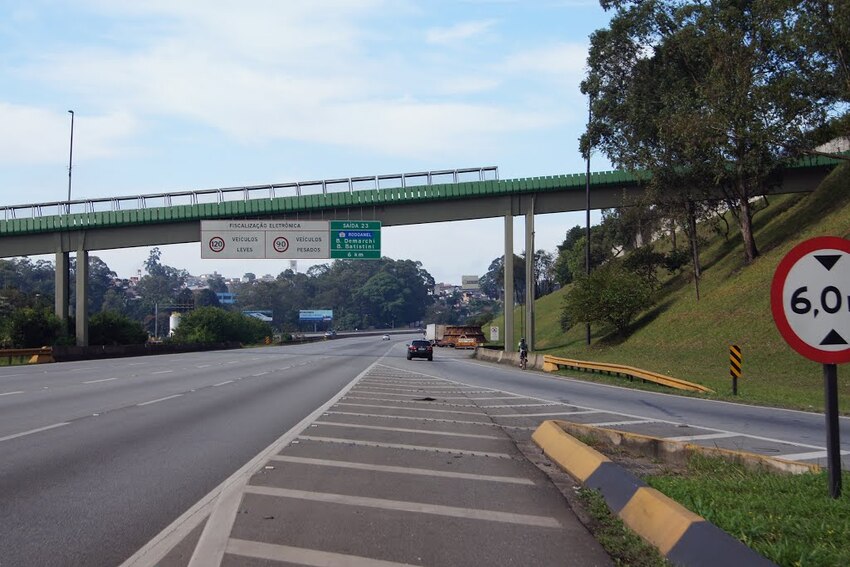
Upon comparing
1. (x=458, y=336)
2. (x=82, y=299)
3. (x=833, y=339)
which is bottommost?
(x=458, y=336)

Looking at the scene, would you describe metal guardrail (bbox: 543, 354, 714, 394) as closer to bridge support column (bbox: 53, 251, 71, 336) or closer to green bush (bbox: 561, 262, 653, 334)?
green bush (bbox: 561, 262, 653, 334)

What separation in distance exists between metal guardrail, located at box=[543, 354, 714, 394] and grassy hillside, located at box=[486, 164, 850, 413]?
1.94 feet

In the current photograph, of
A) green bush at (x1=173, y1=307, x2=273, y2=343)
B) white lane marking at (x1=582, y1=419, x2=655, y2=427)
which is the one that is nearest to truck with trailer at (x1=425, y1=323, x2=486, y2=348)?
green bush at (x1=173, y1=307, x2=273, y2=343)

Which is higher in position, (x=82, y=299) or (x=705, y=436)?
(x=82, y=299)

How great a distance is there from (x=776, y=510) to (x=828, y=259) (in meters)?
2.12

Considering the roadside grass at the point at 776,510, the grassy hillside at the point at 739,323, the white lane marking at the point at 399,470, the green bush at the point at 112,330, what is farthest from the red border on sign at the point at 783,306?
the green bush at the point at 112,330

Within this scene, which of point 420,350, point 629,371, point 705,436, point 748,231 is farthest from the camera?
point 420,350

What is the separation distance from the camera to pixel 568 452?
35.0 feet

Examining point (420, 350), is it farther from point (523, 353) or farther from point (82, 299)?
point (82, 299)

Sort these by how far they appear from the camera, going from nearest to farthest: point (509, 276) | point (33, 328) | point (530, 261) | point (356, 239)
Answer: point (356, 239)
point (530, 261)
point (509, 276)
point (33, 328)

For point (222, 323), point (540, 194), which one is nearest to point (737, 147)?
point (540, 194)

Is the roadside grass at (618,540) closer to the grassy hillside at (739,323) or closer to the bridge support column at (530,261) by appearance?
the grassy hillside at (739,323)

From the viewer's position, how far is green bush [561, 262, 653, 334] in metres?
50.3

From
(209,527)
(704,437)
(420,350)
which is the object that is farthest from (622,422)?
(420,350)
